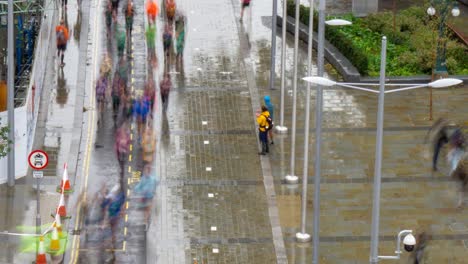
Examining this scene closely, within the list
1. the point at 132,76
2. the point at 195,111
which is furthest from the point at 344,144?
the point at 132,76

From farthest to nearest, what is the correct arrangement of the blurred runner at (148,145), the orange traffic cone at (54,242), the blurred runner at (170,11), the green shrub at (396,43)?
the blurred runner at (170,11)
the green shrub at (396,43)
the blurred runner at (148,145)
the orange traffic cone at (54,242)

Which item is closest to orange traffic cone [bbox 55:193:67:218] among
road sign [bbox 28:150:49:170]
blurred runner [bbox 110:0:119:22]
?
road sign [bbox 28:150:49:170]

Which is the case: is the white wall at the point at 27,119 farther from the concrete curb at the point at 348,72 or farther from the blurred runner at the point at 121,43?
the concrete curb at the point at 348,72

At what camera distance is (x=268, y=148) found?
44281mm

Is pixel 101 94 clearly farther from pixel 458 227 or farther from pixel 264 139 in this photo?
pixel 458 227

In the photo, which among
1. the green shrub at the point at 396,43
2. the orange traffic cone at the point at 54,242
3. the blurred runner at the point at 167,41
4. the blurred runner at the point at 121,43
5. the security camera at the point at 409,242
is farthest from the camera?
the green shrub at the point at 396,43

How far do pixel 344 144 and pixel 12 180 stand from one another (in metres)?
10.6

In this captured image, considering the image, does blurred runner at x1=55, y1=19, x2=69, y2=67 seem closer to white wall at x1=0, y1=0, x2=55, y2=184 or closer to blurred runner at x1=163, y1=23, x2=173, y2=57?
white wall at x1=0, y1=0, x2=55, y2=184

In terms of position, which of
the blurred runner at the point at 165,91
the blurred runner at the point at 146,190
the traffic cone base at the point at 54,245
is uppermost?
the blurred runner at the point at 165,91

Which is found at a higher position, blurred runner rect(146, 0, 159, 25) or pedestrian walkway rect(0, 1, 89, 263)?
blurred runner rect(146, 0, 159, 25)

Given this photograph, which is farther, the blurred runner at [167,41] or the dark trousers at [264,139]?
the blurred runner at [167,41]

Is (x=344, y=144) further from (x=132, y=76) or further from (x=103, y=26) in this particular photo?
(x=103, y=26)

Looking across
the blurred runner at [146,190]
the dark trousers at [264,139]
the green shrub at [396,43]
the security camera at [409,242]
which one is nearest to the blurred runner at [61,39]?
the green shrub at [396,43]

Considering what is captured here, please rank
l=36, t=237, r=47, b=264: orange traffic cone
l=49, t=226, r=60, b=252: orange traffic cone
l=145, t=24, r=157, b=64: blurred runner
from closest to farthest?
l=36, t=237, r=47, b=264: orange traffic cone < l=49, t=226, r=60, b=252: orange traffic cone < l=145, t=24, r=157, b=64: blurred runner
